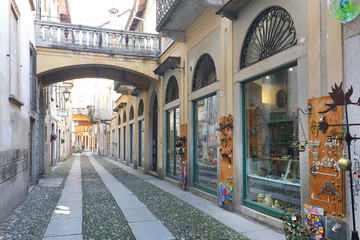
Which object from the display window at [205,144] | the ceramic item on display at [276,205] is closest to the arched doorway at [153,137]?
the display window at [205,144]

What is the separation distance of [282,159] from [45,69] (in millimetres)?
8684

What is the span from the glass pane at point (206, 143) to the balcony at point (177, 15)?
2.34 meters

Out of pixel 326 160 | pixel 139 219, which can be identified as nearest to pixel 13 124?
pixel 139 219

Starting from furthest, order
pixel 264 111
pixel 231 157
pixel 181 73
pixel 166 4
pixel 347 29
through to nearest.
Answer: pixel 181 73
pixel 166 4
pixel 231 157
pixel 264 111
pixel 347 29

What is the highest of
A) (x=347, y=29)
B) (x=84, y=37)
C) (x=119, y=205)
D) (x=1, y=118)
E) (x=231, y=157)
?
(x=84, y=37)

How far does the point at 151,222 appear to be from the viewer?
559cm

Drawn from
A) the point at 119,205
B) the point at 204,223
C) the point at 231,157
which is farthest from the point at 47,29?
the point at 204,223

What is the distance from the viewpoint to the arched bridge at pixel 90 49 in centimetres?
1055

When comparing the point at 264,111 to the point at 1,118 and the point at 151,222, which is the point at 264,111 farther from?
the point at 1,118

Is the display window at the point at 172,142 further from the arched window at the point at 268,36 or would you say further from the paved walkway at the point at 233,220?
the arched window at the point at 268,36

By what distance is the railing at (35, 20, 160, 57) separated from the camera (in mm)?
10570

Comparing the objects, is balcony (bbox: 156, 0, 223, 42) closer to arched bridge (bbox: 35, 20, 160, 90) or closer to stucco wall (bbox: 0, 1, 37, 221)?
arched bridge (bbox: 35, 20, 160, 90)

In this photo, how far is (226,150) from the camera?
6.65 m

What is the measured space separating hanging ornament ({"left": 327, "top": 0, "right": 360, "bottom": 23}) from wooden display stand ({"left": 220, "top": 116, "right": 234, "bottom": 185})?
10.3ft
